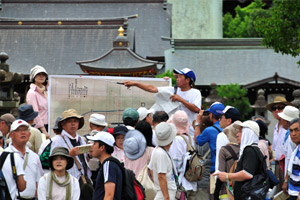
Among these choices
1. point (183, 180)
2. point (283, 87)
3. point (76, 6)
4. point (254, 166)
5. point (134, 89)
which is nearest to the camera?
point (254, 166)

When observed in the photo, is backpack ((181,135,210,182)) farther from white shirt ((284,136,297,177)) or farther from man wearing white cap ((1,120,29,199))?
man wearing white cap ((1,120,29,199))

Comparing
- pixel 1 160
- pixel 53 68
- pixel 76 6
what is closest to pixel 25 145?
pixel 1 160

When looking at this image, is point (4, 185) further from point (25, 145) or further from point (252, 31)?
point (252, 31)

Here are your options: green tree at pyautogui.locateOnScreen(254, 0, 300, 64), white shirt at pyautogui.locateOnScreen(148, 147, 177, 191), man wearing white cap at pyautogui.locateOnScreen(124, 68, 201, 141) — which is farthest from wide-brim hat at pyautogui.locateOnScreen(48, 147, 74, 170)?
green tree at pyautogui.locateOnScreen(254, 0, 300, 64)

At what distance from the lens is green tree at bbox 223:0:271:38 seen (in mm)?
45438

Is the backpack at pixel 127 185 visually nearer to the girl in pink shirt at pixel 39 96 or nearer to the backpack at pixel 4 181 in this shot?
the backpack at pixel 4 181

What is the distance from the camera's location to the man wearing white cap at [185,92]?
9.52 metres

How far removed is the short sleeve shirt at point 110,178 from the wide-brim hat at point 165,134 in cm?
126

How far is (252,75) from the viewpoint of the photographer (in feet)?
118

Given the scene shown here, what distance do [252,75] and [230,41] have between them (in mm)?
2175

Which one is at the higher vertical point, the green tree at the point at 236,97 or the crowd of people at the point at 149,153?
the green tree at the point at 236,97

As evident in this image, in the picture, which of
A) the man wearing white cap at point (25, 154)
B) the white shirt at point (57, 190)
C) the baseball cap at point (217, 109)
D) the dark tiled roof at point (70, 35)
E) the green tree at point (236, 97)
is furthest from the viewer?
the dark tiled roof at point (70, 35)

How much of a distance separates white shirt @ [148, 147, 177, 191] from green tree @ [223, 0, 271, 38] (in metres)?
37.8

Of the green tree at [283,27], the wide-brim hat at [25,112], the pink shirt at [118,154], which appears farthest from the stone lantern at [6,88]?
the pink shirt at [118,154]
